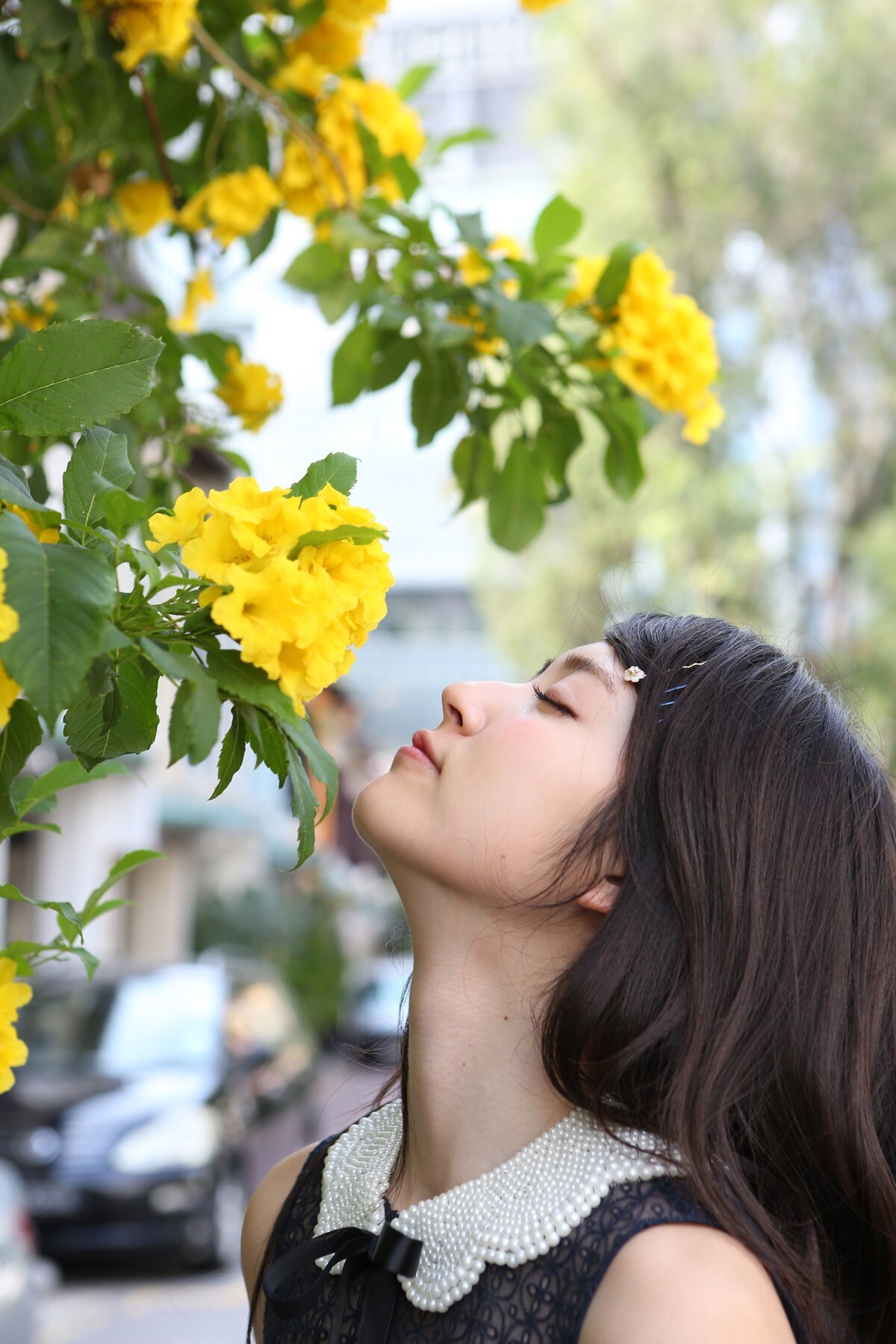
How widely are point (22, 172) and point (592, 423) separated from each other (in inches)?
270

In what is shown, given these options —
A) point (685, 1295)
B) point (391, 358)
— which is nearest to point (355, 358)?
point (391, 358)

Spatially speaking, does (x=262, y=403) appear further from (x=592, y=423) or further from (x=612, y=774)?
(x=592, y=423)

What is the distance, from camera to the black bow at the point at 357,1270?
1.23 meters

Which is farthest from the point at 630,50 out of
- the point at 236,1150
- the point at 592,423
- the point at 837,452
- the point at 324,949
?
the point at 324,949

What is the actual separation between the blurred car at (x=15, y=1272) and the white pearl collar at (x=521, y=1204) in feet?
10.3

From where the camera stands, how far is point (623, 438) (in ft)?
6.44

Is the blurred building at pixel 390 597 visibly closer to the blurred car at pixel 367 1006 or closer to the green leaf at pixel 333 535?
the green leaf at pixel 333 535

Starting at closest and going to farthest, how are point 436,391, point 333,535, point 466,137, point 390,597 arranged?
point 333,535 → point 436,391 → point 466,137 → point 390,597

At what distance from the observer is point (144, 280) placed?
862cm

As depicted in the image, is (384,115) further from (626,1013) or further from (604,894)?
(626,1013)

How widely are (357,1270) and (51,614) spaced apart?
871mm

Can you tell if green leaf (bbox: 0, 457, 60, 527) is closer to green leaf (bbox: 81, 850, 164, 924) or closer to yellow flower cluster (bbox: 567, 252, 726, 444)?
green leaf (bbox: 81, 850, 164, 924)

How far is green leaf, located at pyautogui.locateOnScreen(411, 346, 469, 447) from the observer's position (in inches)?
72.6

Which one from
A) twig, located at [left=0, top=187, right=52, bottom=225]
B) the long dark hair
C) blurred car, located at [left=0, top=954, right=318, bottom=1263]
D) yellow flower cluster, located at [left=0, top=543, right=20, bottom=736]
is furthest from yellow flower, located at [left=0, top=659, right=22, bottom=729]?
blurred car, located at [left=0, top=954, right=318, bottom=1263]
